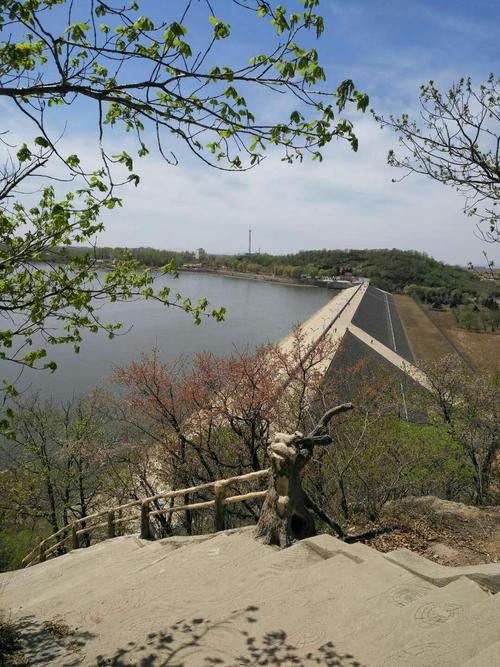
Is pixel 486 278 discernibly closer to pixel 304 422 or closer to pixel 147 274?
pixel 147 274

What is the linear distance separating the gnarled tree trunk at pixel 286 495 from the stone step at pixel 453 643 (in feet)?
7.59

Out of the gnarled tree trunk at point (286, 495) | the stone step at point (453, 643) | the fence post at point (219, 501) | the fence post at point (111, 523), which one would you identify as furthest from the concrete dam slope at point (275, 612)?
the fence post at point (111, 523)

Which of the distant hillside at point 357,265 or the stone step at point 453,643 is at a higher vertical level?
the distant hillside at point 357,265

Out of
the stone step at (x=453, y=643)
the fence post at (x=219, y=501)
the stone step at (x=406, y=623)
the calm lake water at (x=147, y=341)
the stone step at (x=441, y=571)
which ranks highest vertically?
the stone step at (x=453, y=643)

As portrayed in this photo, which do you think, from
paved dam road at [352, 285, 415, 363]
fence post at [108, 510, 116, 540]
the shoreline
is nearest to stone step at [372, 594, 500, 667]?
fence post at [108, 510, 116, 540]

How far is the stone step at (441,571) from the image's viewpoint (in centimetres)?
382

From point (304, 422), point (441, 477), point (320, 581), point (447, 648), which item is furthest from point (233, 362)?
point (447, 648)

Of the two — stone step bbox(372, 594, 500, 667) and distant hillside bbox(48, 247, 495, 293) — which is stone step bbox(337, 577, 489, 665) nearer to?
stone step bbox(372, 594, 500, 667)

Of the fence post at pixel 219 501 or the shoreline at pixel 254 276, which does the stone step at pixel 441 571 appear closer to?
the fence post at pixel 219 501

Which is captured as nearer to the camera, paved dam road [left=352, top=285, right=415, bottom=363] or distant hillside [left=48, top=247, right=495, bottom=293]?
paved dam road [left=352, top=285, right=415, bottom=363]

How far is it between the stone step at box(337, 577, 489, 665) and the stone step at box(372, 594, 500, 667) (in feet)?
0.18

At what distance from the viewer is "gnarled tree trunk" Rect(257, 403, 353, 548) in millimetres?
5160

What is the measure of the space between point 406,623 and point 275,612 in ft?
3.39

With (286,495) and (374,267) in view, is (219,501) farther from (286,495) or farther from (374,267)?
(374,267)
